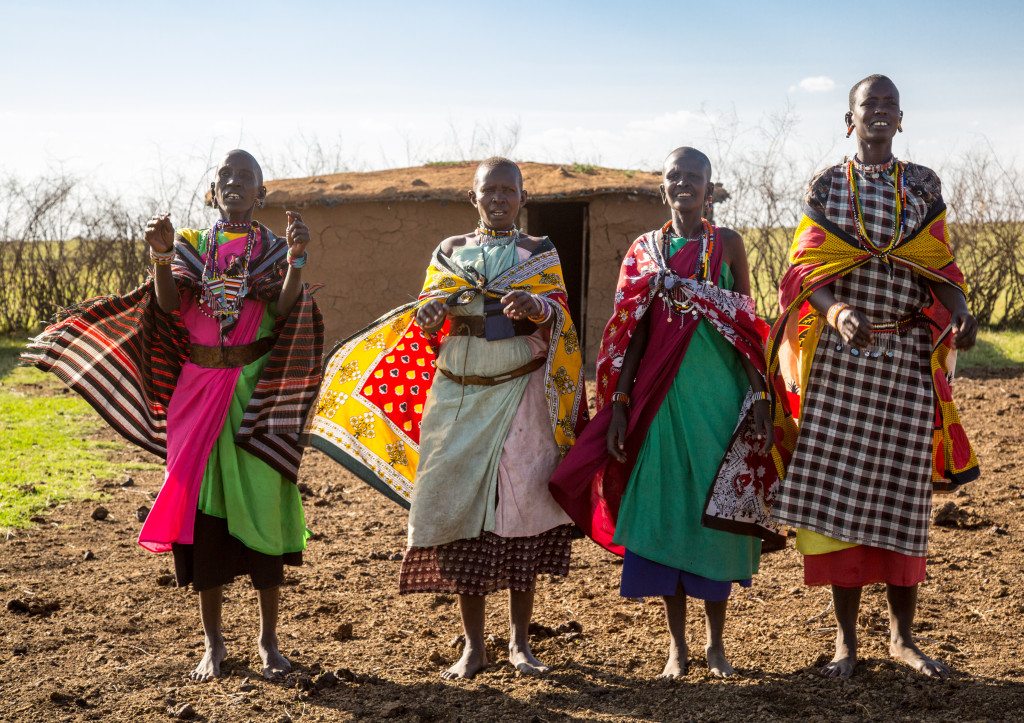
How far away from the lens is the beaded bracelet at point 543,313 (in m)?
3.71

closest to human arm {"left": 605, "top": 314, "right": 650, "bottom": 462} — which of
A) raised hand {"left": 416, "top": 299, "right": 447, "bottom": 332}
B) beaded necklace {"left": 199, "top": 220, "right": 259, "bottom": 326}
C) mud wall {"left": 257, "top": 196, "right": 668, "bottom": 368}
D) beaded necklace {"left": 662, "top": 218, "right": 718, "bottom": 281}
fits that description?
beaded necklace {"left": 662, "top": 218, "right": 718, "bottom": 281}

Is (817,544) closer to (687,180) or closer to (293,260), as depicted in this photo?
(687,180)

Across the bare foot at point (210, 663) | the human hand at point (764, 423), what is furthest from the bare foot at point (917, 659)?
the bare foot at point (210, 663)

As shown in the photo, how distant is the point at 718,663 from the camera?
3766 mm

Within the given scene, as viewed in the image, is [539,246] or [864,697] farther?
[539,246]

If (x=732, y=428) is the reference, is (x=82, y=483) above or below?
below

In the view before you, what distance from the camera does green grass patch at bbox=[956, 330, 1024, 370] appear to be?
11.6 m

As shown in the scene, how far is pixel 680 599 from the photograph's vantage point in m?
3.79

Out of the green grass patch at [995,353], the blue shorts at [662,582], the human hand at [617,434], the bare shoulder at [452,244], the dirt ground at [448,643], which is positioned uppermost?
the bare shoulder at [452,244]

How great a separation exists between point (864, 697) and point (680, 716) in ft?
2.10

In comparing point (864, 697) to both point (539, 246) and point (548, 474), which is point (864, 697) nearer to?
point (548, 474)

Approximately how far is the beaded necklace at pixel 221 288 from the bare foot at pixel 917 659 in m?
2.74

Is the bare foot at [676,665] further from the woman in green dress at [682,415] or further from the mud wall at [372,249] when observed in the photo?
the mud wall at [372,249]

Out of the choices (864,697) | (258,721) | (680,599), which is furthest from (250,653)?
(864,697)
